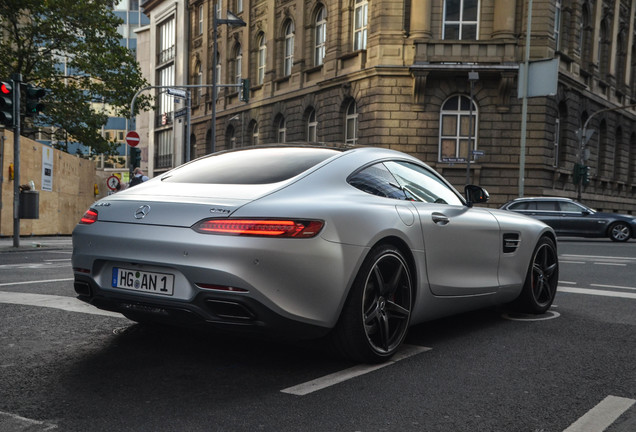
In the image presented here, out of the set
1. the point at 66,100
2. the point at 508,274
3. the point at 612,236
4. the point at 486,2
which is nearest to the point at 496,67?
the point at 486,2

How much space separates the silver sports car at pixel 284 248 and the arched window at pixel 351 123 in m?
26.4

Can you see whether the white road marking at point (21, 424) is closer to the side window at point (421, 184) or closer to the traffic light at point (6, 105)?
the side window at point (421, 184)

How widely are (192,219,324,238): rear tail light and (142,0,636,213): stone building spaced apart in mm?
24548

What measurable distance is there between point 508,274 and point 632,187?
39.6 m

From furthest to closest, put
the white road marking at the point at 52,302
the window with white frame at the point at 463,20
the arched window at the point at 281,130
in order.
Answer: the arched window at the point at 281,130
the window with white frame at the point at 463,20
the white road marking at the point at 52,302

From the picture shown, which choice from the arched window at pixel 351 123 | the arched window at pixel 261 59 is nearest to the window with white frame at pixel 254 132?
the arched window at pixel 261 59

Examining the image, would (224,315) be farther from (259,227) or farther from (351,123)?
(351,123)

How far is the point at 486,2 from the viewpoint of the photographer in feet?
95.1

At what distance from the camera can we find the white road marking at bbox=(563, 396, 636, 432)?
291cm

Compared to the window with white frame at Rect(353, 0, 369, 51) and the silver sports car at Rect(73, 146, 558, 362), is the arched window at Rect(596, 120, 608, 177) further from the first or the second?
the silver sports car at Rect(73, 146, 558, 362)

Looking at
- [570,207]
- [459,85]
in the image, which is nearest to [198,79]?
[459,85]

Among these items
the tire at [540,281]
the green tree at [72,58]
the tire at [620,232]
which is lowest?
the tire at [620,232]

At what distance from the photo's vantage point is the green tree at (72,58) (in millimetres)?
25344

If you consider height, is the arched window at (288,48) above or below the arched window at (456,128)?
above
